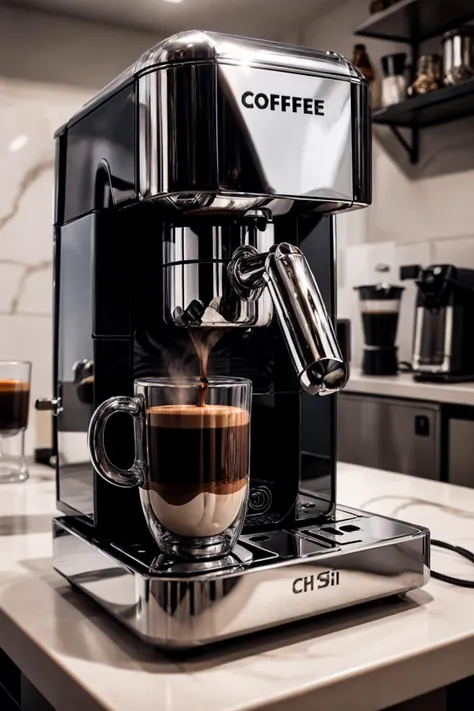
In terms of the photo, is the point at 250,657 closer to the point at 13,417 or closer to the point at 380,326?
the point at 13,417

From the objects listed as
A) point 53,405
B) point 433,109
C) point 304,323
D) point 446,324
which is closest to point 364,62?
point 433,109

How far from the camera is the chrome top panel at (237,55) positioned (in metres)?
0.61

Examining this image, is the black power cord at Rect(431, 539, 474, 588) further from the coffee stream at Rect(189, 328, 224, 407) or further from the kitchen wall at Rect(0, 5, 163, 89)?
the kitchen wall at Rect(0, 5, 163, 89)

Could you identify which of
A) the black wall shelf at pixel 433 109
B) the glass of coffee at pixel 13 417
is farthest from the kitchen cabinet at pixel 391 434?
the glass of coffee at pixel 13 417

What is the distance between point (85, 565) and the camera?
0.63m

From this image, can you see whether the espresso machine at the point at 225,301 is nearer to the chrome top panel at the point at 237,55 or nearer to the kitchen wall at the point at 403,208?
the chrome top panel at the point at 237,55

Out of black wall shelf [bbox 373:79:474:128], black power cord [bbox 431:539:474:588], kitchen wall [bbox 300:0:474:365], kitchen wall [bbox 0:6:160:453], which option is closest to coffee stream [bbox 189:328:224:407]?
black power cord [bbox 431:539:474:588]

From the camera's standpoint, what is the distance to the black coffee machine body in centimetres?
226

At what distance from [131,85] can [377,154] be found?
2.60 metres

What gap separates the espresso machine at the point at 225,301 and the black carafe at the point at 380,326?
171 cm

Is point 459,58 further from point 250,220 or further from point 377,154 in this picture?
point 250,220

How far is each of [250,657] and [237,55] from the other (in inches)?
17.7

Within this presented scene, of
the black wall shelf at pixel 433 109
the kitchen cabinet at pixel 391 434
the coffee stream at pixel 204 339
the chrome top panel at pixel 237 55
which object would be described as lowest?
the kitchen cabinet at pixel 391 434

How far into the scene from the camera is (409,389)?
2178 millimetres
